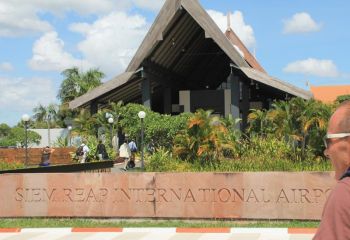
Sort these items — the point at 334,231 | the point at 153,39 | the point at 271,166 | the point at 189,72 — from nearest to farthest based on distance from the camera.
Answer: the point at 334,231
the point at 271,166
the point at 153,39
the point at 189,72

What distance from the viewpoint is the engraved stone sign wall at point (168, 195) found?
11062 mm

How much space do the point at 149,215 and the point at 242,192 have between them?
193cm

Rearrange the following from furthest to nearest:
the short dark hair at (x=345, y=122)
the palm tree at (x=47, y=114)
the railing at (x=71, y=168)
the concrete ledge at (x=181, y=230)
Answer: the palm tree at (x=47, y=114) < the railing at (x=71, y=168) < the concrete ledge at (x=181, y=230) < the short dark hair at (x=345, y=122)

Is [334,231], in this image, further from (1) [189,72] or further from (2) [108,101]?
(1) [189,72]

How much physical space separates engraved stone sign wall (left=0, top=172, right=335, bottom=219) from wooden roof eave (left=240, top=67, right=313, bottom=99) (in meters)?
16.0

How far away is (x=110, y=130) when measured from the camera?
1389 inches

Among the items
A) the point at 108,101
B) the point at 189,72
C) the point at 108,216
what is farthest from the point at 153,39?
the point at 108,216

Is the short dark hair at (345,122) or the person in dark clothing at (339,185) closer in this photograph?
the person in dark clothing at (339,185)

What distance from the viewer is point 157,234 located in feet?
32.3

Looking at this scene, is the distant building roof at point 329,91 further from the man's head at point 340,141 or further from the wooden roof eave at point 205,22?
the man's head at point 340,141

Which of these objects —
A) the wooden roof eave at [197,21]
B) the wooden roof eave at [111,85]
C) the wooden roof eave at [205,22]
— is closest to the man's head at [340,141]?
the wooden roof eave at [197,21]

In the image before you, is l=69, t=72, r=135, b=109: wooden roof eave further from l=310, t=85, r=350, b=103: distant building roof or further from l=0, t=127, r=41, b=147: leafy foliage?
l=310, t=85, r=350, b=103: distant building roof

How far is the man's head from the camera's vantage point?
2.21 m

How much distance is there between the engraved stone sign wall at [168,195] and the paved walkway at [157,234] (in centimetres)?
112
